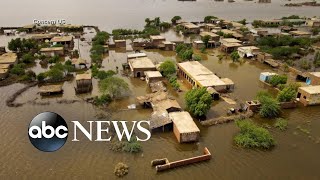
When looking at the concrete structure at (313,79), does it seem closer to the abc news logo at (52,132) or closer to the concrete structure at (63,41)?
the abc news logo at (52,132)

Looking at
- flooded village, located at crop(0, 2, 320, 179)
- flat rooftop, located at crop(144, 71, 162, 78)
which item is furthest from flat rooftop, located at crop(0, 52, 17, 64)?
flat rooftop, located at crop(144, 71, 162, 78)

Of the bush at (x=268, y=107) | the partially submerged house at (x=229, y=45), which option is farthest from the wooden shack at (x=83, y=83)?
the partially submerged house at (x=229, y=45)

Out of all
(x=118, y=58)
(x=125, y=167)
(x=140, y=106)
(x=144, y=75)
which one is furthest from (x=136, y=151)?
(x=118, y=58)

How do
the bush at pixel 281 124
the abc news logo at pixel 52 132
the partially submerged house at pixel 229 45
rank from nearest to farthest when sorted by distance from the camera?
the abc news logo at pixel 52 132
the bush at pixel 281 124
the partially submerged house at pixel 229 45

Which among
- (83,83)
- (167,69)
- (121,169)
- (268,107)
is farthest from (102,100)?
(268,107)

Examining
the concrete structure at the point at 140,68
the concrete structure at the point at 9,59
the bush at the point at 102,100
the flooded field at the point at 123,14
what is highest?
the flooded field at the point at 123,14

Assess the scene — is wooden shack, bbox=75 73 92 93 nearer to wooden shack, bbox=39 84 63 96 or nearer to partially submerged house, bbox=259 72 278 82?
wooden shack, bbox=39 84 63 96

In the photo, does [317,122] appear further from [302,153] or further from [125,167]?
[125,167]
